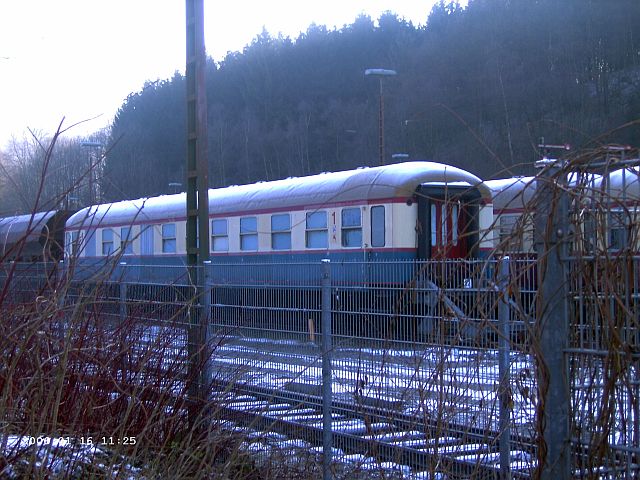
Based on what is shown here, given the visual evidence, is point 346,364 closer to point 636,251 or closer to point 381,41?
point 636,251

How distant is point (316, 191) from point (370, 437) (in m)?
12.3

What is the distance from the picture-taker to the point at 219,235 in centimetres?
1994

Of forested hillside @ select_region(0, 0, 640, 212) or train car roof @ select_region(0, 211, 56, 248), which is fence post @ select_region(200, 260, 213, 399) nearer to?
train car roof @ select_region(0, 211, 56, 248)

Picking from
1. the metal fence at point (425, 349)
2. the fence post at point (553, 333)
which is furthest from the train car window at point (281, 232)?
the fence post at point (553, 333)

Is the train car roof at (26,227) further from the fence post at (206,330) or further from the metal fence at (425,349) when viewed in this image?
the fence post at (206,330)

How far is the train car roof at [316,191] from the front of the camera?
16.0 meters

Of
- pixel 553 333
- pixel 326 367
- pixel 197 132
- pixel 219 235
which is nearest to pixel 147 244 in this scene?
pixel 219 235

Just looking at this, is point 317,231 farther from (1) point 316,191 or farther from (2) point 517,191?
(2) point 517,191

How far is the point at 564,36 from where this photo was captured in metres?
44.2

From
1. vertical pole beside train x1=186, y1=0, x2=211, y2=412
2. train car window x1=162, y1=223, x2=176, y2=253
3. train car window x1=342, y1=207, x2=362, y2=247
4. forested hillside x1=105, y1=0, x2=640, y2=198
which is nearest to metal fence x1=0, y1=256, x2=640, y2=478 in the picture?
vertical pole beside train x1=186, y1=0, x2=211, y2=412

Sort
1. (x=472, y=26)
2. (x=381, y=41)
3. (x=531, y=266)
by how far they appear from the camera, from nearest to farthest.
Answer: (x=531, y=266), (x=472, y=26), (x=381, y=41)

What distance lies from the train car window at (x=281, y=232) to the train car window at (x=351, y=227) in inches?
62.5

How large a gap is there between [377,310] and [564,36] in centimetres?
4180

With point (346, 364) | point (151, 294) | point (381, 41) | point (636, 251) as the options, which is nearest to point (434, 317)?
point (346, 364)
